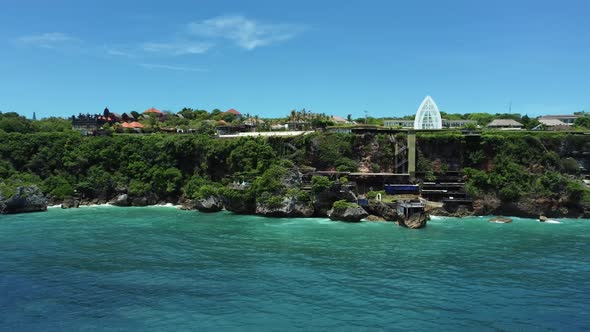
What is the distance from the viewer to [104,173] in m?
72.6

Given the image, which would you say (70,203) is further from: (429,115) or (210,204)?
(429,115)

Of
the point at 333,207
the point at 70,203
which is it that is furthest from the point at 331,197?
the point at 70,203

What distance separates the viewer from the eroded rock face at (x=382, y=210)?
56.2m

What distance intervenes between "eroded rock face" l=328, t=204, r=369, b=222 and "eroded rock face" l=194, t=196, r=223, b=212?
1775 centimetres

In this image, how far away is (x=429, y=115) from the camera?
276ft

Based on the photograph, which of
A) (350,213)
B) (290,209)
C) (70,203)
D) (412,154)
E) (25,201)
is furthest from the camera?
(70,203)

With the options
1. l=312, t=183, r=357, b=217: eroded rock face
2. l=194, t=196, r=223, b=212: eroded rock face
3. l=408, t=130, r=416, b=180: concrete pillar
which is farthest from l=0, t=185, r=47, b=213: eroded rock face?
l=408, t=130, r=416, b=180: concrete pillar

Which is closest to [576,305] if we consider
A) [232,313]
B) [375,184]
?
[232,313]

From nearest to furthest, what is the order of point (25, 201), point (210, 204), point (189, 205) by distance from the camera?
point (25, 201) < point (210, 204) < point (189, 205)

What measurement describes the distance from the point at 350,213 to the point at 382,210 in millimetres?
4531

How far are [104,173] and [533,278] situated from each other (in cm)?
6363

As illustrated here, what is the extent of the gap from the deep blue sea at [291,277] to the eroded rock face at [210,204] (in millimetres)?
10469

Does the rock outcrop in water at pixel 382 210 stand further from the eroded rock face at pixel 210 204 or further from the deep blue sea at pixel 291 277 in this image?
the eroded rock face at pixel 210 204

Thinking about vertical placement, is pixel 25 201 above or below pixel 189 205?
above
